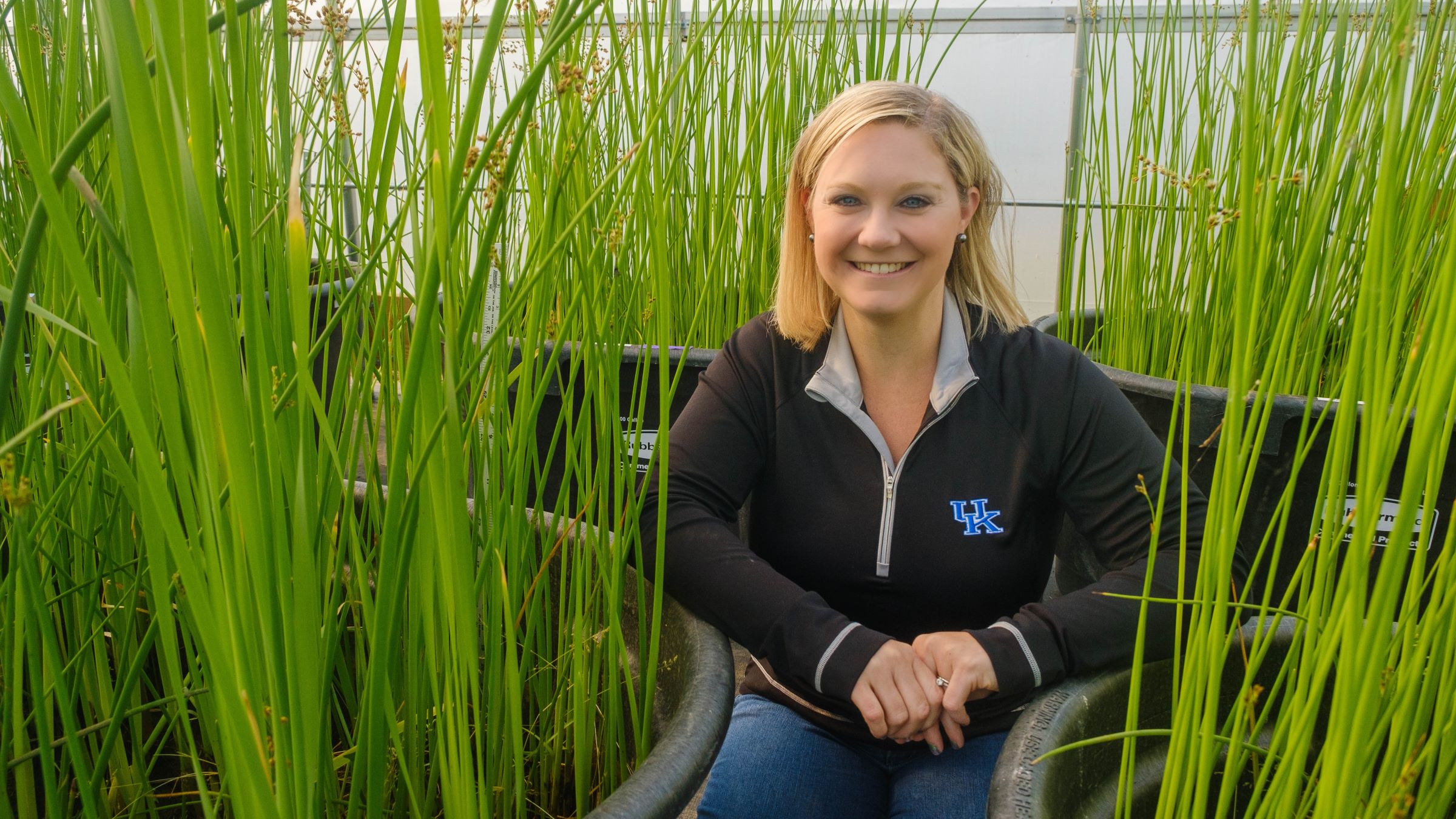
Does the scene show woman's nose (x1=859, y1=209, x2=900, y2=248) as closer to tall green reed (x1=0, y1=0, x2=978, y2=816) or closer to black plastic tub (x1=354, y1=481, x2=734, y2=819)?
tall green reed (x1=0, y1=0, x2=978, y2=816)

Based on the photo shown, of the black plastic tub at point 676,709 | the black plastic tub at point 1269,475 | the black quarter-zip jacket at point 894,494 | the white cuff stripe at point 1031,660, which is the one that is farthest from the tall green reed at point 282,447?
the black plastic tub at point 1269,475

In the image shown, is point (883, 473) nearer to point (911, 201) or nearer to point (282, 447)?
point (911, 201)

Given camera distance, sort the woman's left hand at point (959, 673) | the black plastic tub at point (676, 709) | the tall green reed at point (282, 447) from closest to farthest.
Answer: the tall green reed at point (282, 447), the black plastic tub at point (676, 709), the woman's left hand at point (959, 673)

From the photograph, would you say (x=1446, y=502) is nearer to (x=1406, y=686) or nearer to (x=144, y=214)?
(x=1406, y=686)

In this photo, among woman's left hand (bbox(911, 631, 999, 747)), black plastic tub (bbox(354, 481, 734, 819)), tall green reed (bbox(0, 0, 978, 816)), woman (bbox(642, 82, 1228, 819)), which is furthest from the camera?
woman (bbox(642, 82, 1228, 819))

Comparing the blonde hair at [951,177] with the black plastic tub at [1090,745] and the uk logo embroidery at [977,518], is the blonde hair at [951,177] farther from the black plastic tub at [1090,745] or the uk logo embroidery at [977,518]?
the black plastic tub at [1090,745]

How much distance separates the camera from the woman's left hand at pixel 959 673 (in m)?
0.81

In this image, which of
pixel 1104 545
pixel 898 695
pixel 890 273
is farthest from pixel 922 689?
pixel 890 273

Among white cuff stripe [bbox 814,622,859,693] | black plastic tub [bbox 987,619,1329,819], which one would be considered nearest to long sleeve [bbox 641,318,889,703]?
white cuff stripe [bbox 814,622,859,693]

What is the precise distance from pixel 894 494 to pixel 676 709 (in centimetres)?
45

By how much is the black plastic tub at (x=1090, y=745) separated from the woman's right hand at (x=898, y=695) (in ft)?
0.60

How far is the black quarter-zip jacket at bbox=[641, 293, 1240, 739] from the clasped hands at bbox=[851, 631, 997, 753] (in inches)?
3.2

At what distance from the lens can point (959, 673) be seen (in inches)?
31.9

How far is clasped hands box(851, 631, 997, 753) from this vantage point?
0.81 m
